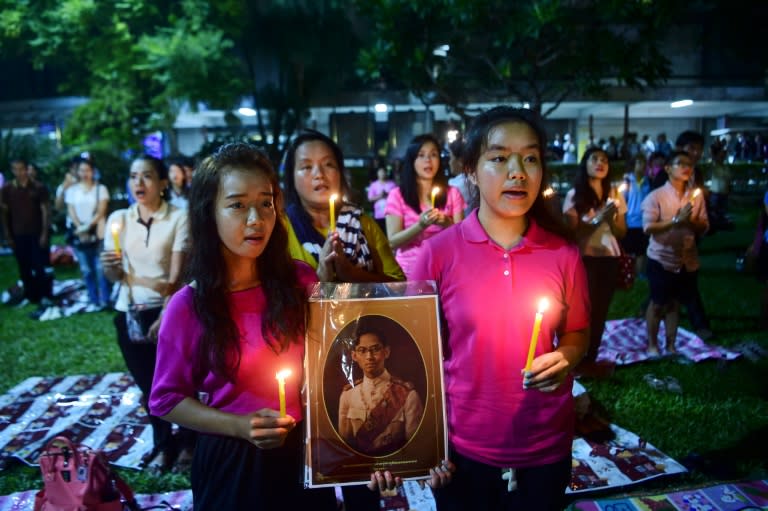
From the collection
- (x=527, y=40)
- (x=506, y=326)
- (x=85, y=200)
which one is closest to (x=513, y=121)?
(x=506, y=326)

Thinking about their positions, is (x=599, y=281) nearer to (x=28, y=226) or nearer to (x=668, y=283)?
(x=668, y=283)

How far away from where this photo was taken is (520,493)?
1945mm

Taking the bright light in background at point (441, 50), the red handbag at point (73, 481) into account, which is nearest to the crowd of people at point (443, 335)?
the red handbag at point (73, 481)

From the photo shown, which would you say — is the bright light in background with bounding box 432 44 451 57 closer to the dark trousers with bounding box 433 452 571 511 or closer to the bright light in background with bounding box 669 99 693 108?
the dark trousers with bounding box 433 452 571 511

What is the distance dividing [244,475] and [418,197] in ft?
10.1

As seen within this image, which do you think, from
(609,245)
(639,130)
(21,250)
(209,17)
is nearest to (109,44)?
(209,17)

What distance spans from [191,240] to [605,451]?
10.7 feet

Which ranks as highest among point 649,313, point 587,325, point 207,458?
point 587,325

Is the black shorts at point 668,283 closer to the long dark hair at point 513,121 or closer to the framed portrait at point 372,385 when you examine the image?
the long dark hair at point 513,121

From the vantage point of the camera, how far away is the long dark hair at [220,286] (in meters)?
1.73

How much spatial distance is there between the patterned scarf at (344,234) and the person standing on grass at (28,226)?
A: 7.63 metres

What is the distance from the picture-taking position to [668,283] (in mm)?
5309

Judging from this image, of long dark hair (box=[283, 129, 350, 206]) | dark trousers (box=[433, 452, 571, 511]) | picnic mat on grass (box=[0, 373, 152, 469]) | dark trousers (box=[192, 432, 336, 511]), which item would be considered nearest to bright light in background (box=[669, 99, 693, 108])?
long dark hair (box=[283, 129, 350, 206])

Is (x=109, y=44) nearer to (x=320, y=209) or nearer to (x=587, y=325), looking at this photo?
(x=320, y=209)
